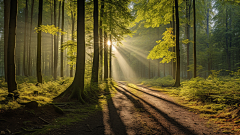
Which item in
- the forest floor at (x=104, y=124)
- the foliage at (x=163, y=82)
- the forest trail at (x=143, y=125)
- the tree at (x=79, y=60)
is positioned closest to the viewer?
the forest floor at (x=104, y=124)

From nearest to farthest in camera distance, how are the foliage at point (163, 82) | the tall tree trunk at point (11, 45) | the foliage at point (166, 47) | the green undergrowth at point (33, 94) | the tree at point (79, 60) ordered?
the green undergrowth at point (33, 94) → the tall tree trunk at point (11, 45) → the tree at point (79, 60) → the foliage at point (166, 47) → the foliage at point (163, 82)

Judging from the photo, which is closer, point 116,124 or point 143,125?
point 143,125

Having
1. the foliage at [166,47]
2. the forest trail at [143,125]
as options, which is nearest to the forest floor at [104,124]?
the forest trail at [143,125]

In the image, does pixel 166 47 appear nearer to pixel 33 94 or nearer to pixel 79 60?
pixel 79 60

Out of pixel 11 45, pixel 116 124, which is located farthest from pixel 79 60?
pixel 116 124

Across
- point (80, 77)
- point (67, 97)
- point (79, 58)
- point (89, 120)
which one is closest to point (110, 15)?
point (79, 58)

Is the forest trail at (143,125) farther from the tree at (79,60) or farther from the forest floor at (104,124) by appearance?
the tree at (79,60)

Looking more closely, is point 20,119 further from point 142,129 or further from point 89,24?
point 89,24

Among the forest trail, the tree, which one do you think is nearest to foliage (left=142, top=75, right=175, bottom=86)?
the forest trail

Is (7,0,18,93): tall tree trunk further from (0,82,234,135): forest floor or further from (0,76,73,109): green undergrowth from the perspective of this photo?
(0,82,234,135): forest floor

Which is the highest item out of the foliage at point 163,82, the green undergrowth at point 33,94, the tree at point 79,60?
the tree at point 79,60

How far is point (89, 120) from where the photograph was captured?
15.3ft

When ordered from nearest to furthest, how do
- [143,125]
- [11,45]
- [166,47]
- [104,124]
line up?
[143,125] < [104,124] < [11,45] < [166,47]

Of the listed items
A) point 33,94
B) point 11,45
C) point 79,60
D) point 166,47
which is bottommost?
point 33,94
